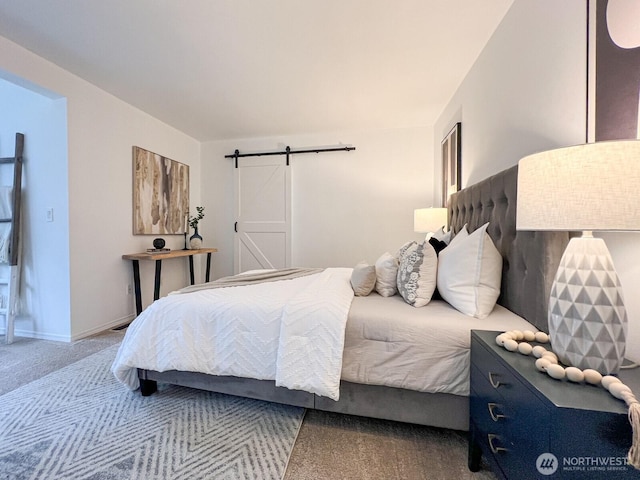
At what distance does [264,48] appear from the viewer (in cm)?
212

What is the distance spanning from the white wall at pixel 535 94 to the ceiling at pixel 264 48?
0.88 ft

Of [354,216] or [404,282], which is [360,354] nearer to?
[404,282]

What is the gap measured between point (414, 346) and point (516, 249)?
0.70m

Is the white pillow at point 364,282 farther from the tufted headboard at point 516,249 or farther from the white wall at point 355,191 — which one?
the white wall at point 355,191

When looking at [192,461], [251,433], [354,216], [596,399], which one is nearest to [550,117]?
[596,399]

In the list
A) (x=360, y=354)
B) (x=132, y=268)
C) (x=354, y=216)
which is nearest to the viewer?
(x=360, y=354)

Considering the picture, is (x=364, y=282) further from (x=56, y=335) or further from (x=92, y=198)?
(x=56, y=335)

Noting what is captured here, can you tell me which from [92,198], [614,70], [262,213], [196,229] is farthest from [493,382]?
[196,229]

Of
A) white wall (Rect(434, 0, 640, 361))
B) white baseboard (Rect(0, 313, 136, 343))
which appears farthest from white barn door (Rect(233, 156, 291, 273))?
white wall (Rect(434, 0, 640, 361))

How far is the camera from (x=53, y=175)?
251 centimetres

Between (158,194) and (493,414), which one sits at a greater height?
(158,194)

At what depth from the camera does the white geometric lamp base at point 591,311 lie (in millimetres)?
763

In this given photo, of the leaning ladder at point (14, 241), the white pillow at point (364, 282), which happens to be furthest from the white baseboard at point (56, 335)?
the white pillow at point (364, 282)

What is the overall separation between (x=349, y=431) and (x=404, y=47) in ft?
8.63
